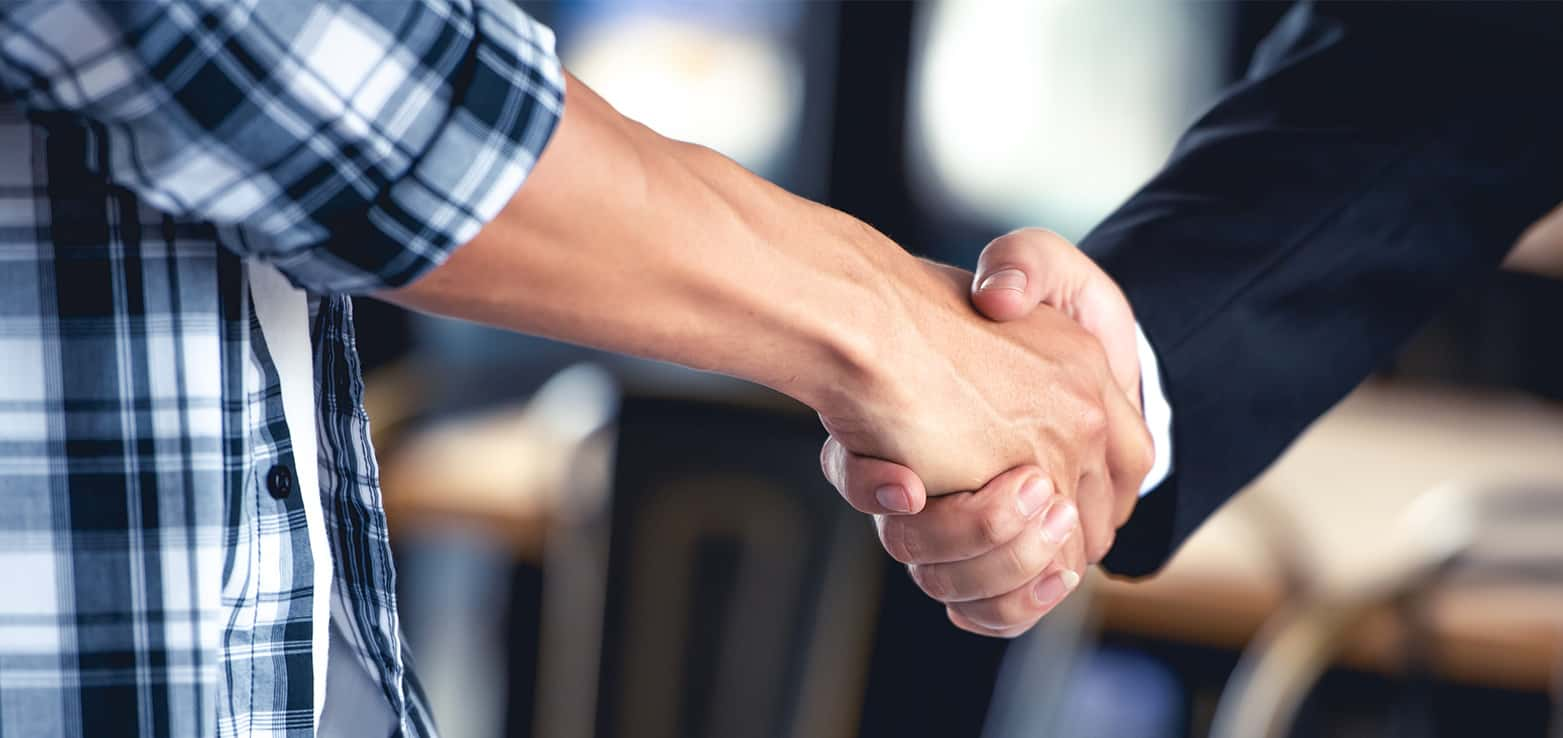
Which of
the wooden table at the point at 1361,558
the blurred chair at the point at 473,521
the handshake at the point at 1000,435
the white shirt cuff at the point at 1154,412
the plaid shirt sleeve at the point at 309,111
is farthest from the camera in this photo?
the blurred chair at the point at 473,521

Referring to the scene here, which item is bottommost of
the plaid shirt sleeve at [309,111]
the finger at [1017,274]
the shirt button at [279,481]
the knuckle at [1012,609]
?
the knuckle at [1012,609]

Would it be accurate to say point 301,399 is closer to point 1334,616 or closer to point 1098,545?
point 1098,545

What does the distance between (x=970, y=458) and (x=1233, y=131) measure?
463mm

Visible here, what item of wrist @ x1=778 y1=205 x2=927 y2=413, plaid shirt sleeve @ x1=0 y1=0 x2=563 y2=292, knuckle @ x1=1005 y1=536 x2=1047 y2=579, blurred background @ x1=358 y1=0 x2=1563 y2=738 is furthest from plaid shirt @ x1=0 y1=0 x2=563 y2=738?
blurred background @ x1=358 y1=0 x2=1563 y2=738

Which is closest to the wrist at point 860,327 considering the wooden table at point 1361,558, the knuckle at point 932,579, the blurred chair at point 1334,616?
the knuckle at point 932,579

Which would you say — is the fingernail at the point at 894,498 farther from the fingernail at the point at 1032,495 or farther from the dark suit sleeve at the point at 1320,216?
the dark suit sleeve at the point at 1320,216

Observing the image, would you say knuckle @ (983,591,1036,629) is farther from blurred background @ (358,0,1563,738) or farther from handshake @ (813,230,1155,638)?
blurred background @ (358,0,1563,738)

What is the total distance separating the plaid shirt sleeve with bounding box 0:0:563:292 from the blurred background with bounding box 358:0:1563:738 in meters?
0.59

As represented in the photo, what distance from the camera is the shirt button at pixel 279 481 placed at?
516 mm

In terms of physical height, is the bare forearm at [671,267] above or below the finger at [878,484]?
above

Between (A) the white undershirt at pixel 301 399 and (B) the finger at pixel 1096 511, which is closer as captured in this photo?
(A) the white undershirt at pixel 301 399

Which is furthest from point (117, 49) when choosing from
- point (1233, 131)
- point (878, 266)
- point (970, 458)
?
point (1233, 131)

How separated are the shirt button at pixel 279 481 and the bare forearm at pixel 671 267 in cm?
8

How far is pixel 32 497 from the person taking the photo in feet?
1.52
